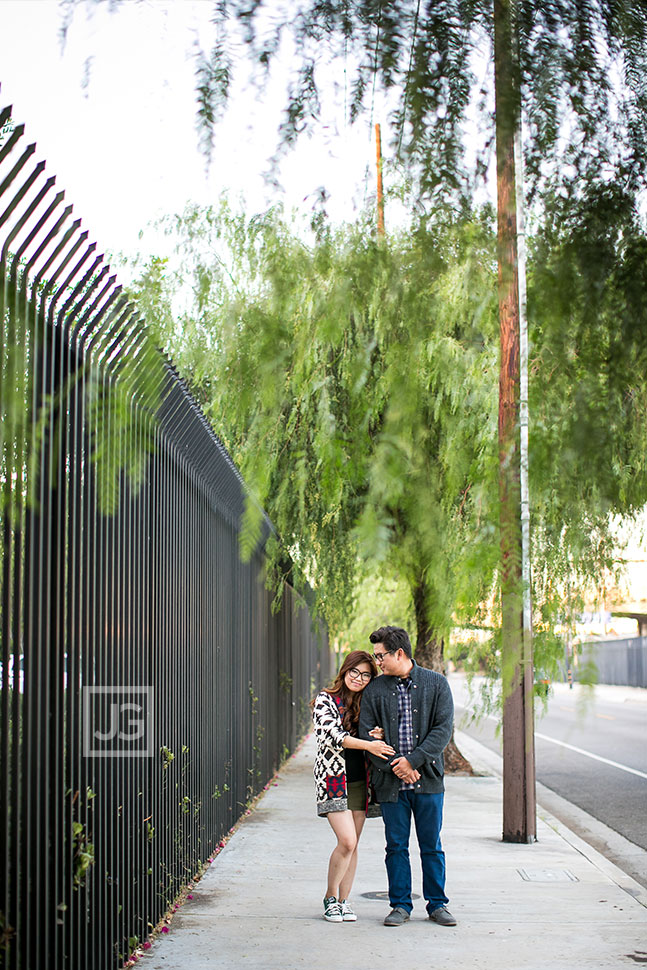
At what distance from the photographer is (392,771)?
6078mm

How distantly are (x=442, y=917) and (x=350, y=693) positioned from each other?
137 cm

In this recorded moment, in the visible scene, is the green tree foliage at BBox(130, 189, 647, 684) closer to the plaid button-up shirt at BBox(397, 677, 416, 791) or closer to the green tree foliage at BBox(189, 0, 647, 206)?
the green tree foliage at BBox(189, 0, 647, 206)

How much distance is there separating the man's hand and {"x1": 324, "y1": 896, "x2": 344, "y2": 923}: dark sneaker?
84cm

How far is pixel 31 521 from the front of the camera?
3.63 meters

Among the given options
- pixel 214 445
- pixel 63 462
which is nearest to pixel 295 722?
pixel 214 445

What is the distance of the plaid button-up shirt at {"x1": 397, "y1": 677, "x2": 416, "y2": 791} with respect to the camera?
6113 millimetres

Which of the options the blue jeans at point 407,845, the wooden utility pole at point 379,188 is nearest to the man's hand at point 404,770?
the blue jeans at point 407,845

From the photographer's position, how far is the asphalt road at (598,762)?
10.9m

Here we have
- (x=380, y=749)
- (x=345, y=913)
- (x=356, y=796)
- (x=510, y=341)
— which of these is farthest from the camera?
(x=356, y=796)

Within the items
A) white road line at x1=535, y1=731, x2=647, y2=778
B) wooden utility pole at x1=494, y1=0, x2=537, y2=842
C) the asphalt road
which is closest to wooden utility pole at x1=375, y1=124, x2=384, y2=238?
wooden utility pole at x1=494, y1=0, x2=537, y2=842

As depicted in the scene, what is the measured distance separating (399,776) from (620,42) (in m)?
4.75

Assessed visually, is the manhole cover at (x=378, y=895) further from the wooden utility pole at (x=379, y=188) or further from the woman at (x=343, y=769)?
the wooden utility pole at (x=379, y=188)

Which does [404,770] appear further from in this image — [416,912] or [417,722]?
[416,912]

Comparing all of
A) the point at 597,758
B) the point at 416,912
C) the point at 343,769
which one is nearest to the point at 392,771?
the point at 343,769
